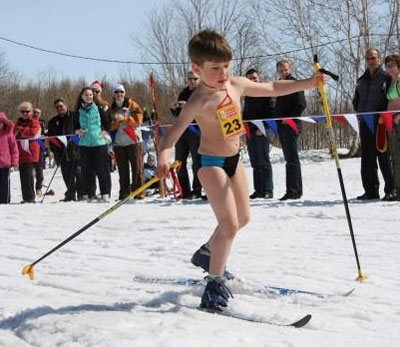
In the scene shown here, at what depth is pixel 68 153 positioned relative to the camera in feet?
38.7

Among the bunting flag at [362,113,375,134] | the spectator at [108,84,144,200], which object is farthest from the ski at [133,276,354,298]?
the spectator at [108,84,144,200]

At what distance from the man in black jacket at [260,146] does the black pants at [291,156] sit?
0.41 meters

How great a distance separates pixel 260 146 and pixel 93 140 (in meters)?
2.82

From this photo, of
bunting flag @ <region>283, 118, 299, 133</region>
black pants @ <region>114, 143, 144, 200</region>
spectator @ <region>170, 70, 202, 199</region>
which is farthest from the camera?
black pants @ <region>114, 143, 144, 200</region>

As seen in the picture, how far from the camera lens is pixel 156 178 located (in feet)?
12.2

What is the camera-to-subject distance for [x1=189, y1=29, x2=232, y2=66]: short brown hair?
3.75m

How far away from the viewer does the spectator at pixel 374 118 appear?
8.45m

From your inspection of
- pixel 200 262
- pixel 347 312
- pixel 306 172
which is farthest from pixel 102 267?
pixel 306 172

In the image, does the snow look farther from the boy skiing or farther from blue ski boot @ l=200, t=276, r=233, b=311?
the boy skiing

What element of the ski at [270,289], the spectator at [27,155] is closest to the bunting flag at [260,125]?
the spectator at [27,155]

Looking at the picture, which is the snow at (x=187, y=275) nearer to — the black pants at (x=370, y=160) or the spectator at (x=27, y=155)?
the black pants at (x=370, y=160)

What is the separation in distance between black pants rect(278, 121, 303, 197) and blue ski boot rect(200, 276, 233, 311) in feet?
18.1

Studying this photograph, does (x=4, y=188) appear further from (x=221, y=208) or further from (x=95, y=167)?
(x=221, y=208)

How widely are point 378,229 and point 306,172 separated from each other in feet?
31.9
